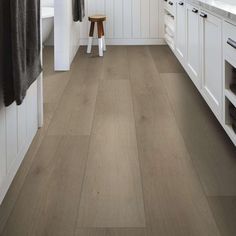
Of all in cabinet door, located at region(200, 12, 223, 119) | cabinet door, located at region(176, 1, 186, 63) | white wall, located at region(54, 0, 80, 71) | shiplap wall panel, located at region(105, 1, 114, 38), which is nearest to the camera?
cabinet door, located at region(200, 12, 223, 119)

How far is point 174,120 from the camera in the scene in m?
2.61

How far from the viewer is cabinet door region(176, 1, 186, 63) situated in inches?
137

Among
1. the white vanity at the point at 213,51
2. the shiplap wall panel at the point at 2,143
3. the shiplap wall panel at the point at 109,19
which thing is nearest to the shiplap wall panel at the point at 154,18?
the shiplap wall panel at the point at 109,19

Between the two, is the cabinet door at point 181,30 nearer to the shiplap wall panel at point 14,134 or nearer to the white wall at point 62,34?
the white wall at point 62,34

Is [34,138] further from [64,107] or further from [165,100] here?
[165,100]

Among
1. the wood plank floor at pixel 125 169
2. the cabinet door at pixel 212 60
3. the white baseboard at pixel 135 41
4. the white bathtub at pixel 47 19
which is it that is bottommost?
the wood plank floor at pixel 125 169

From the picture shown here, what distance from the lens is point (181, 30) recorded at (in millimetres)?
3635

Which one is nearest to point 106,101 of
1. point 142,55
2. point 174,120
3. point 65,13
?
point 174,120

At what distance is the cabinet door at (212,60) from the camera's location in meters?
2.19

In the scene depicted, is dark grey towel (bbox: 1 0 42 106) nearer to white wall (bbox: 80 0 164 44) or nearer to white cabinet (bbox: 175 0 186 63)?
white cabinet (bbox: 175 0 186 63)

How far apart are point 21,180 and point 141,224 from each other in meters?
0.65

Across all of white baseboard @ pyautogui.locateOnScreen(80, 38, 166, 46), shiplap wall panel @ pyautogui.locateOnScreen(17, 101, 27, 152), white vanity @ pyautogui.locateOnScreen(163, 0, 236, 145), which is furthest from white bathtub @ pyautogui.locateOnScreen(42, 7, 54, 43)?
shiplap wall panel @ pyautogui.locateOnScreen(17, 101, 27, 152)

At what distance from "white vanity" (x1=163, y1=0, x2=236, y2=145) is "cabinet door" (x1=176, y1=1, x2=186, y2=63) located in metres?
0.06

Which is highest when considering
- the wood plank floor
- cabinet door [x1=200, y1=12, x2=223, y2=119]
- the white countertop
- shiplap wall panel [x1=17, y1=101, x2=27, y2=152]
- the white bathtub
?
the white bathtub
